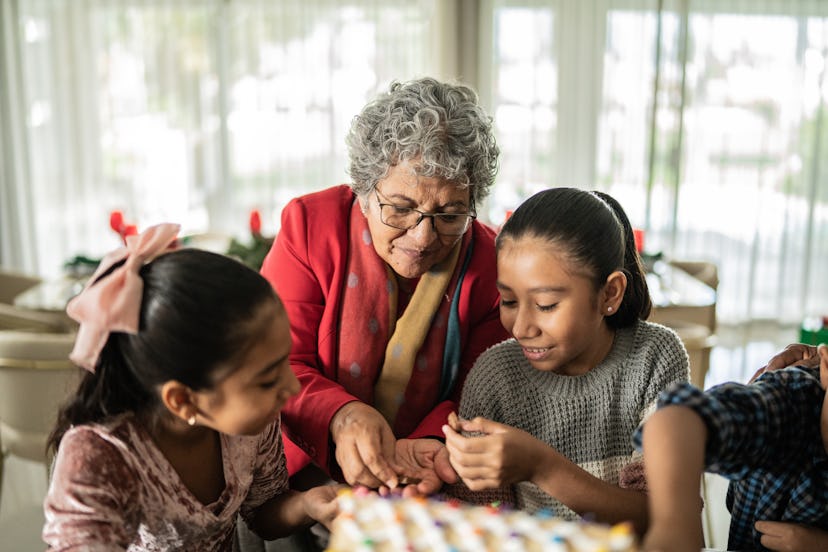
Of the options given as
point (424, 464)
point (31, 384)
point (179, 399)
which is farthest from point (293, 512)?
point (31, 384)

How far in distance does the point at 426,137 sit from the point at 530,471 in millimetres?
696

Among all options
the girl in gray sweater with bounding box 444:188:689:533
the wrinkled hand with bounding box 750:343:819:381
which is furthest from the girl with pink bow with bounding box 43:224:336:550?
the wrinkled hand with bounding box 750:343:819:381

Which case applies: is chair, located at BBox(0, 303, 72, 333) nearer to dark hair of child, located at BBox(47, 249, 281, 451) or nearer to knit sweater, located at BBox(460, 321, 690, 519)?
dark hair of child, located at BBox(47, 249, 281, 451)

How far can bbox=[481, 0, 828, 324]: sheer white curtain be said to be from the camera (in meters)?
5.86

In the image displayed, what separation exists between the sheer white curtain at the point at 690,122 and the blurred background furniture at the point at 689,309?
2.04m

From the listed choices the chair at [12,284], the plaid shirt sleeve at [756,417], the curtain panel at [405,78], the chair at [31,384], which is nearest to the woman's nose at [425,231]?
the plaid shirt sleeve at [756,417]

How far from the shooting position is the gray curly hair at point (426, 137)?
5.57 ft

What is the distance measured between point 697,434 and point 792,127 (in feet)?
18.2

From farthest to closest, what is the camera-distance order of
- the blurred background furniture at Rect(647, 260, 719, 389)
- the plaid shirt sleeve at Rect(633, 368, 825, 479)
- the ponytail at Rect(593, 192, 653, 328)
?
the blurred background furniture at Rect(647, 260, 719, 389)
the ponytail at Rect(593, 192, 653, 328)
the plaid shirt sleeve at Rect(633, 368, 825, 479)

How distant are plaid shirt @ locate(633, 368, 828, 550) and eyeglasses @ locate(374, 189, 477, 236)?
63 cm

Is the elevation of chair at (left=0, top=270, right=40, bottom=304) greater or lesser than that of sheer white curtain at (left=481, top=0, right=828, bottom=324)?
lesser

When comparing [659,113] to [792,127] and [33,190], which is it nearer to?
[792,127]

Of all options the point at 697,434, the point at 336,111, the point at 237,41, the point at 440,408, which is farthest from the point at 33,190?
the point at 697,434

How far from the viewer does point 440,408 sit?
71.5 inches
